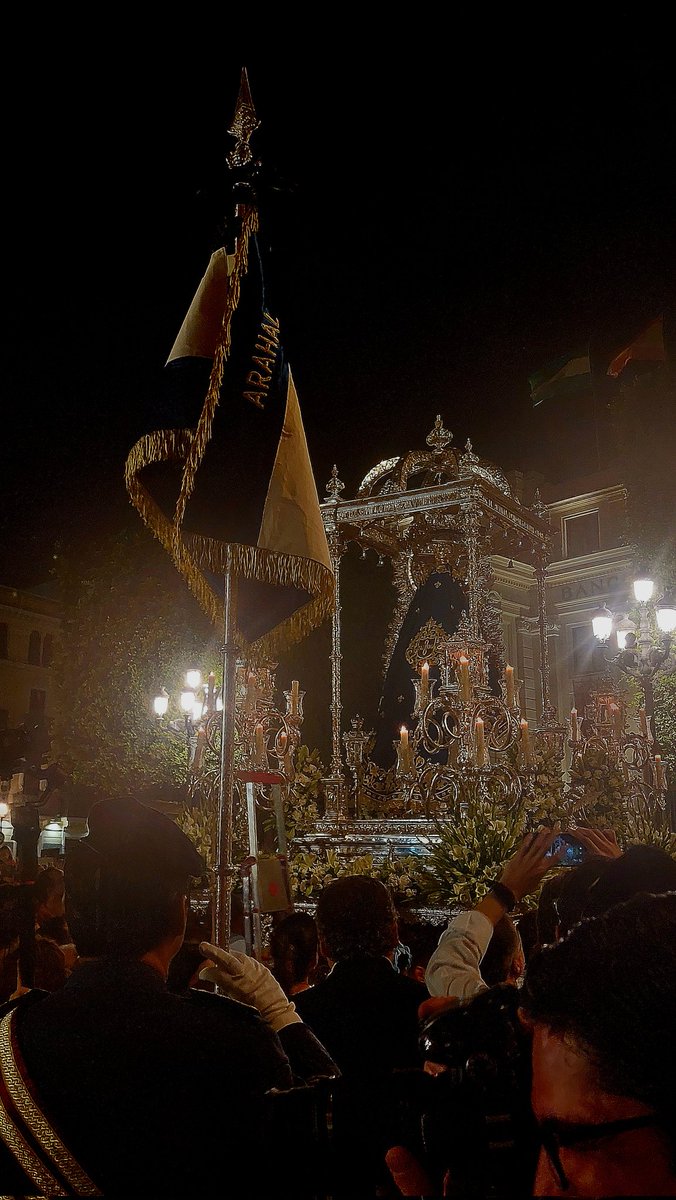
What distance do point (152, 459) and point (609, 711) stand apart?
8.84 meters

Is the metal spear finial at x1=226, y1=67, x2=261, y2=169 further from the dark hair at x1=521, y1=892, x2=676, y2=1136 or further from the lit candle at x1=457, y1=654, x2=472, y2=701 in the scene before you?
the lit candle at x1=457, y1=654, x2=472, y2=701

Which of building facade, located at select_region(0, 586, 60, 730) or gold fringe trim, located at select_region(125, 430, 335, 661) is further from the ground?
building facade, located at select_region(0, 586, 60, 730)

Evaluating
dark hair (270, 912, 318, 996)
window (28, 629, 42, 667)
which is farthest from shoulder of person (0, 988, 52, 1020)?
window (28, 629, 42, 667)

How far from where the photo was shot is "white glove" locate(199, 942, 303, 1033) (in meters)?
2.19

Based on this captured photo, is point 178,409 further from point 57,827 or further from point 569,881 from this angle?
point 57,827

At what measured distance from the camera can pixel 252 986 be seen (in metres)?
2.21

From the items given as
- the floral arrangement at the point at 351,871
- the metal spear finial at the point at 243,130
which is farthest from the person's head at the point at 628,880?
the floral arrangement at the point at 351,871

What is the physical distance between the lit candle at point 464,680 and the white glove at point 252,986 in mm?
8196

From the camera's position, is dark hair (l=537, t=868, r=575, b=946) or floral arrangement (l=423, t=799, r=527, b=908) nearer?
dark hair (l=537, t=868, r=575, b=946)

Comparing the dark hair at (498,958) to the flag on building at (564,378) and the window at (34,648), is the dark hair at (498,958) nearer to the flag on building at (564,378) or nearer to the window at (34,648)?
the flag on building at (564,378)

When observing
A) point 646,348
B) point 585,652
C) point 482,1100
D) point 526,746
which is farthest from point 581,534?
point 482,1100

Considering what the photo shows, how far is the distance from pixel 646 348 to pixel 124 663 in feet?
39.5

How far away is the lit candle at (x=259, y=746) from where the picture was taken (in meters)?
9.98

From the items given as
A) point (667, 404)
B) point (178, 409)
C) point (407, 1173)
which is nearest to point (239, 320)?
point (178, 409)
